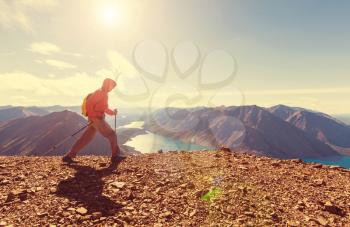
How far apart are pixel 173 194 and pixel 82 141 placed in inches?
242

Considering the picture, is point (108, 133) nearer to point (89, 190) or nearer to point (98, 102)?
point (98, 102)

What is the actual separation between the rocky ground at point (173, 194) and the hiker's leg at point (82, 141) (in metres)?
0.86

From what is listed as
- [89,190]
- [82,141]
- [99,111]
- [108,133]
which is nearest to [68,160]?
[82,141]

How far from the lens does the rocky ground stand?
7480mm

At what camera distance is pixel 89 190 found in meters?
9.30

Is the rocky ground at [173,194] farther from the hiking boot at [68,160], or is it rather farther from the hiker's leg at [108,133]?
the hiker's leg at [108,133]

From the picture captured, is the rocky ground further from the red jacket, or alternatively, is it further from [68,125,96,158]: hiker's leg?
the red jacket

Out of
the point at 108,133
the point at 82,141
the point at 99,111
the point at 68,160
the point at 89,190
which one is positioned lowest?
the point at 89,190

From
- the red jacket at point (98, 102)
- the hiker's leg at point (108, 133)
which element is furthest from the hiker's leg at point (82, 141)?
the red jacket at point (98, 102)

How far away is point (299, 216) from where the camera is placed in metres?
7.76

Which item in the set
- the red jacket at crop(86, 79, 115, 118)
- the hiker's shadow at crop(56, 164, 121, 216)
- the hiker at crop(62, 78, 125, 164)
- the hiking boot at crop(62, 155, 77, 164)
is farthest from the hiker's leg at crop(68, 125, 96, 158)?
the hiker's shadow at crop(56, 164, 121, 216)

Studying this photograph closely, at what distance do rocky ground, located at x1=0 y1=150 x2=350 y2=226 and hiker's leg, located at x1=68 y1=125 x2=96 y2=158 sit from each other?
0.86 meters

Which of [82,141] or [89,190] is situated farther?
[82,141]

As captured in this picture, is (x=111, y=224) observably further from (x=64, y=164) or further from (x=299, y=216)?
(x=64, y=164)
